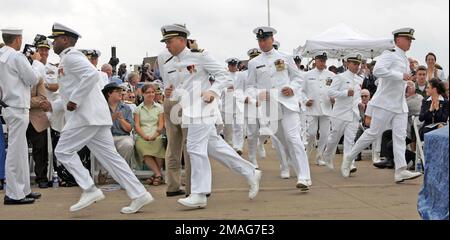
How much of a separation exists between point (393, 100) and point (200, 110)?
283 cm

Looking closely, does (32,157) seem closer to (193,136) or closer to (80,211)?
(80,211)

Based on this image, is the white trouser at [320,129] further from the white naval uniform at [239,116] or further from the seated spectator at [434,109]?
the white naval uniform at [239,116]

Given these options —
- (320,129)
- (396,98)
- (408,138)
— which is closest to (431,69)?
(408,138)

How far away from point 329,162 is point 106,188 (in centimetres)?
347

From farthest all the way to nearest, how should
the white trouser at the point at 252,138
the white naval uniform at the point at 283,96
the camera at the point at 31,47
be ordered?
1. the white trouser at the point at 252,138
2. the camera at the point at 31,47
3. the white naval uniform at the point at 283,96

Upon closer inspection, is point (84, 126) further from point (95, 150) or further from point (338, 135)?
point (338, 135)

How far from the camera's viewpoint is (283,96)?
293 inches

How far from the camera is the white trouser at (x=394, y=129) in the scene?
779 cm

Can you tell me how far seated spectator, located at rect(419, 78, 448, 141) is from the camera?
832 centimetres

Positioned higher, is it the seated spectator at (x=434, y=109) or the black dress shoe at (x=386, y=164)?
the seated spectator at (x=434, y=109)

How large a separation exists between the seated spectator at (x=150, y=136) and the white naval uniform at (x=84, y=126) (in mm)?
2135

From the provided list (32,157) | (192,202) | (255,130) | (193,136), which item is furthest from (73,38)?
(255,130)

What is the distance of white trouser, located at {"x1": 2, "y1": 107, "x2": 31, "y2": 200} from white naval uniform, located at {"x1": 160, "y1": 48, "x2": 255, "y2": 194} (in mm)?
1640

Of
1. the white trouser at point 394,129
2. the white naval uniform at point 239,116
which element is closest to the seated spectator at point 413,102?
the white trouser at point 394,129
